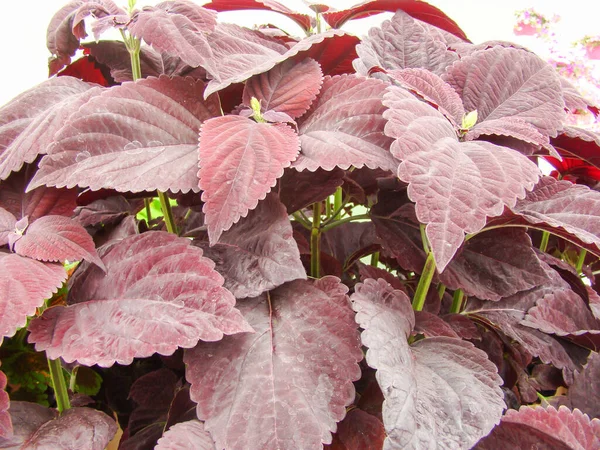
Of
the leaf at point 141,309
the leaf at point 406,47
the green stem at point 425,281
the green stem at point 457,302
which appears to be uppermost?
the leaf at point 406,47

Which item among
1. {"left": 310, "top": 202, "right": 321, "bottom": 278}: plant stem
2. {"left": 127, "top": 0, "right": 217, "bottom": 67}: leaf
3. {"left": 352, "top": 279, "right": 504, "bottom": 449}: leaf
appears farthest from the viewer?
{"left": 310, "top": 202, "right": 321, "bottom": 278}: plant stem

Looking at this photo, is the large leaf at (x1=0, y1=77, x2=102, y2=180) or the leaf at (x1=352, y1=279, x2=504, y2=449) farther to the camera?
the large leaf at (x1=0, y1=77, x2=102, y2=180)

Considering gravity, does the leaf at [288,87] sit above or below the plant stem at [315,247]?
above

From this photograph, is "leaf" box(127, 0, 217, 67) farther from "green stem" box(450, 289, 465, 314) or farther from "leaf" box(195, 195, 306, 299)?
"green stem" box(450, 289, 465, 314)

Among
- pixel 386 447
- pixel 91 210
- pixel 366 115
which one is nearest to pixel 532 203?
pixel 366 115

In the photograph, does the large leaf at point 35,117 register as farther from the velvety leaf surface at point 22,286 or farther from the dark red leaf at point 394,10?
the dark red leaf at point 394,10

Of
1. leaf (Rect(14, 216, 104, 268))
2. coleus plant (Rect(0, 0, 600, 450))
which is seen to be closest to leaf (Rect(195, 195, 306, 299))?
coleus plant (Rect(0, 0, 600, 450))

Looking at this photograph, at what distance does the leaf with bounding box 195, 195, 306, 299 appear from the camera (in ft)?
1.53

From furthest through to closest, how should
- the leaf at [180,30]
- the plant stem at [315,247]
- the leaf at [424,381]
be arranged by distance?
the plant stem at [315,247] → the leaf at [180,30] → the leaf at [424,381]

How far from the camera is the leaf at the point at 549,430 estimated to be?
433mm

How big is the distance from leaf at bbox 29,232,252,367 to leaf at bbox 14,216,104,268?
0.03 m

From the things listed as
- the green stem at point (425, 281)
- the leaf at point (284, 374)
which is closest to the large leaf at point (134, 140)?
the leaf at point (284, 374)

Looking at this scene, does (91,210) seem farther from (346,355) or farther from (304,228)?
(346,355)

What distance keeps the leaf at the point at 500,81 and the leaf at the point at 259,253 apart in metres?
0.24
